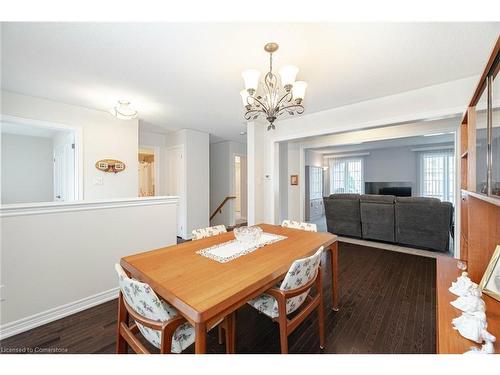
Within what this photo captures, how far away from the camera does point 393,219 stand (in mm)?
3791

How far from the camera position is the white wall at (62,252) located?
1694 mm

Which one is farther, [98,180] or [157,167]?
[157,167]

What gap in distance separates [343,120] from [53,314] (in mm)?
4100

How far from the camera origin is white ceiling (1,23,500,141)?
1.56m

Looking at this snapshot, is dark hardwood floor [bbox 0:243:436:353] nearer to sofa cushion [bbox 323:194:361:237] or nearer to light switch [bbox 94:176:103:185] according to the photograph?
sofa cushion [bbox 323:194:361:237]

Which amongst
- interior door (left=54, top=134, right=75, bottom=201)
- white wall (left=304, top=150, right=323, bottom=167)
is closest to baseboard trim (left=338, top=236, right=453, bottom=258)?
white wall (left=304, top=150, right=323, bottom=167)

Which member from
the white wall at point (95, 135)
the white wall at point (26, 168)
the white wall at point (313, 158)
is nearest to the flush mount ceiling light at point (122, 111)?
the white wall at point (95, 135)

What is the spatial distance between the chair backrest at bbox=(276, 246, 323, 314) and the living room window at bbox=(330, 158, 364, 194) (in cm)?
747

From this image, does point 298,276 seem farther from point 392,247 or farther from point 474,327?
point 392,247

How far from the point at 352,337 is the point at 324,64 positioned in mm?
2403

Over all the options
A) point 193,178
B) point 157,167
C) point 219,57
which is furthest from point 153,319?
point 157,167

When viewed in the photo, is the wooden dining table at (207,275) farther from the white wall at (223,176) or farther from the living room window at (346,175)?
the living room window at (346,175)

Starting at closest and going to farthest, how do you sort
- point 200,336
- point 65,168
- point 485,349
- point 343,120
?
point 485,349
point 200,336
point 343,120
point 65,168
